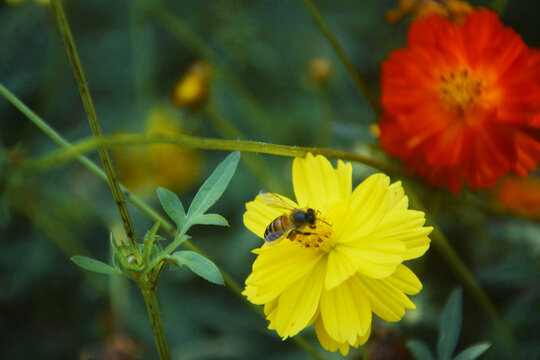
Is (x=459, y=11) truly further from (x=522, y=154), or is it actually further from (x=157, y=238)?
(x=157, y=238)

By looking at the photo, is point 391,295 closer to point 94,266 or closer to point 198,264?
point 198,264

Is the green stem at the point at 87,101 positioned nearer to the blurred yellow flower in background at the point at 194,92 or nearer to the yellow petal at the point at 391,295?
the yellow petal at the point at 391,295

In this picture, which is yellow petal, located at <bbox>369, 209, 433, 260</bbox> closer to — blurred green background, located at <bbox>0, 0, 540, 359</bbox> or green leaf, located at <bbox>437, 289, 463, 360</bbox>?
green leaf, located at <bbox>437, 289, 463, 360</bbox>

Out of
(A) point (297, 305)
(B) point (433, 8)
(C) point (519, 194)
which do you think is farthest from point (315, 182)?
(C) point (519, 194)

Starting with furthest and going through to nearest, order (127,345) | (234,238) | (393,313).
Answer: (234,238) < (127,345) < (393,313)

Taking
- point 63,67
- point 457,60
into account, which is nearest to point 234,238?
point 457,60

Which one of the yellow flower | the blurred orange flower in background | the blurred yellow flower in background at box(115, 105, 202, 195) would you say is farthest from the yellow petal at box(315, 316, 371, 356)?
the blurred yellow flower in background at box(115, 105, 202, 195)


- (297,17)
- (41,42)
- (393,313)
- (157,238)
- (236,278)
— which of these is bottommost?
(236,278)

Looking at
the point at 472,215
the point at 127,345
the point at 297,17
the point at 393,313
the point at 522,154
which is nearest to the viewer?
the point at 393,313

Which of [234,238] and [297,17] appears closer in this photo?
[234,238]
